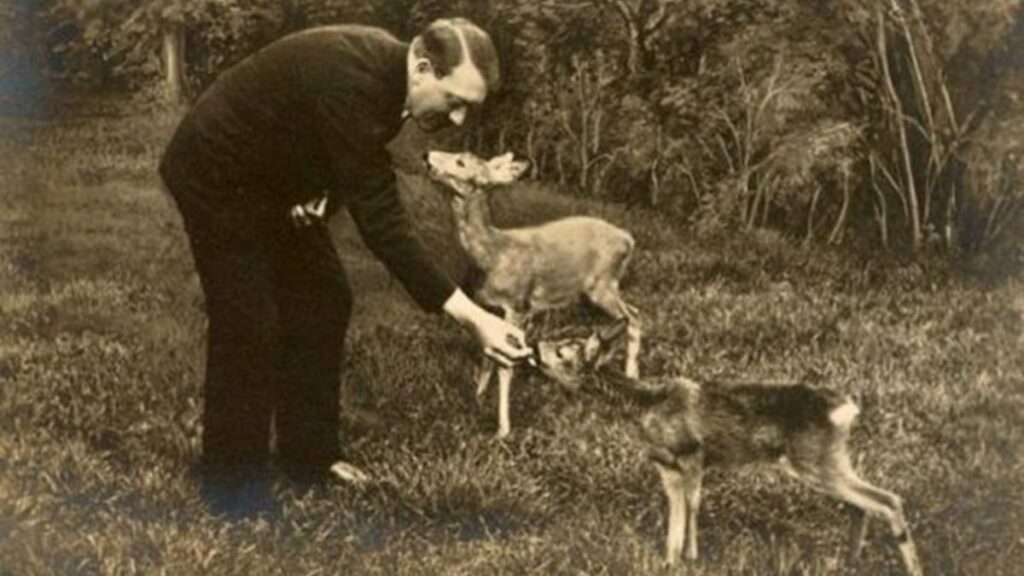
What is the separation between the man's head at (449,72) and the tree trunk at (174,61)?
1.67ft

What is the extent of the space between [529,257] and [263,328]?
1.84 feet

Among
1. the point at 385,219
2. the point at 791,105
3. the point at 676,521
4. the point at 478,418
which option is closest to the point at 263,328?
the point at 385,219

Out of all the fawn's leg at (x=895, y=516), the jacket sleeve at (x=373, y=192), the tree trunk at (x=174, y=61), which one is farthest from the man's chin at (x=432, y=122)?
the fawn's leg at (x=895, y=516)

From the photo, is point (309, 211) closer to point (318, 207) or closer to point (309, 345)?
point (318, 207)

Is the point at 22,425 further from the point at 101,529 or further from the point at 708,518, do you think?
the point at 708,518

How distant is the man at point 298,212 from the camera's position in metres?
4.29

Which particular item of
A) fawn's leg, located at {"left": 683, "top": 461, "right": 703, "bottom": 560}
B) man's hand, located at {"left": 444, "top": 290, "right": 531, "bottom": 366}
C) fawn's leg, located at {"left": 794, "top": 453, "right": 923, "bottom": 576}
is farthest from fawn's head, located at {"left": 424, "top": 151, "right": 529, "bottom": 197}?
fawn's leg, located at {"left": 794, "top": 453, "right": 923, "bottom": 576}

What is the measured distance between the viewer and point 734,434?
436 centimetres

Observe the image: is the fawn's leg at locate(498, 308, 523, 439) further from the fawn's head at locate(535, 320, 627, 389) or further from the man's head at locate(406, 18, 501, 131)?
the man's head at locate(406, 18, 501, 131)

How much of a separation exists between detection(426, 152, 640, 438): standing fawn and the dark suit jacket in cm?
14

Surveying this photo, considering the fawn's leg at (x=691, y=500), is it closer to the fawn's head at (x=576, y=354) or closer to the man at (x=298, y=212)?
the fawn's head at (x=576, y=354)

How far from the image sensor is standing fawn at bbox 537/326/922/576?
4336 millimetres

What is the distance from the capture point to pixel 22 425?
4.55 m

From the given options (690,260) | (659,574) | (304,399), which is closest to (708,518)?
(659,574)
